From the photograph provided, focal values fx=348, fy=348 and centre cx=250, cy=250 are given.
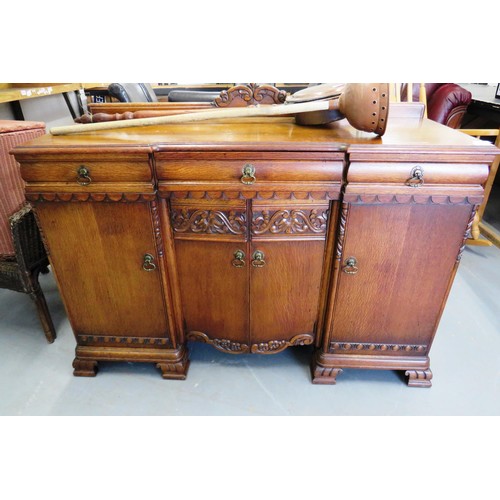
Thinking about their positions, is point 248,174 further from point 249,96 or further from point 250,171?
point 249,96

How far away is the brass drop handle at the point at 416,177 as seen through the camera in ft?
3.51

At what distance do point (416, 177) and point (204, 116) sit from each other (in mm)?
752

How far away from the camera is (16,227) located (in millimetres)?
1404

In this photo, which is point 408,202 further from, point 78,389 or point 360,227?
point 78,389

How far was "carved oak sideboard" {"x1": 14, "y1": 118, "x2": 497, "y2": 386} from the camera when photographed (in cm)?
109

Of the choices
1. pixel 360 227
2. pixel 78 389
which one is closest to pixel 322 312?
pixel 360 227

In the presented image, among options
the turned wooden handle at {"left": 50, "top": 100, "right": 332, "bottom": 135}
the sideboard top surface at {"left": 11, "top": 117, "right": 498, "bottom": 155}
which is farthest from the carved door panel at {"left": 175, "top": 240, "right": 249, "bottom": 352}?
the turned wooden handle at {"left": 50, "top": 100, "right": 332, "bottom": 135}

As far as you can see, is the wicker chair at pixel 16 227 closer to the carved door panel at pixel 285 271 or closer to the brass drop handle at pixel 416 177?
the carved door panel at pixel 285 271

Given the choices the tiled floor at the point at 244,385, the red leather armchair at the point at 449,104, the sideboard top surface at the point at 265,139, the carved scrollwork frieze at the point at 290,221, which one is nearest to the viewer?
the sideboard top surface at the point at 265,139

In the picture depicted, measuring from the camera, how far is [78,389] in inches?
56.8

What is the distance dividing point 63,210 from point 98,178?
0.62 ft

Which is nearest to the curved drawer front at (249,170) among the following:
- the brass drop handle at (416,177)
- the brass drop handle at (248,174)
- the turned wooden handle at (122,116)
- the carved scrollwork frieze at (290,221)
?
the brass drop handle at (248,174)

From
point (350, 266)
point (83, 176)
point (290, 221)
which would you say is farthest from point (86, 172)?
point (350, 266)

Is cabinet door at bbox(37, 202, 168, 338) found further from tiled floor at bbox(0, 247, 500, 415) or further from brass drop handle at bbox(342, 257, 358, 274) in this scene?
brass drop handle at bbox(342, 257, 358, 274)
